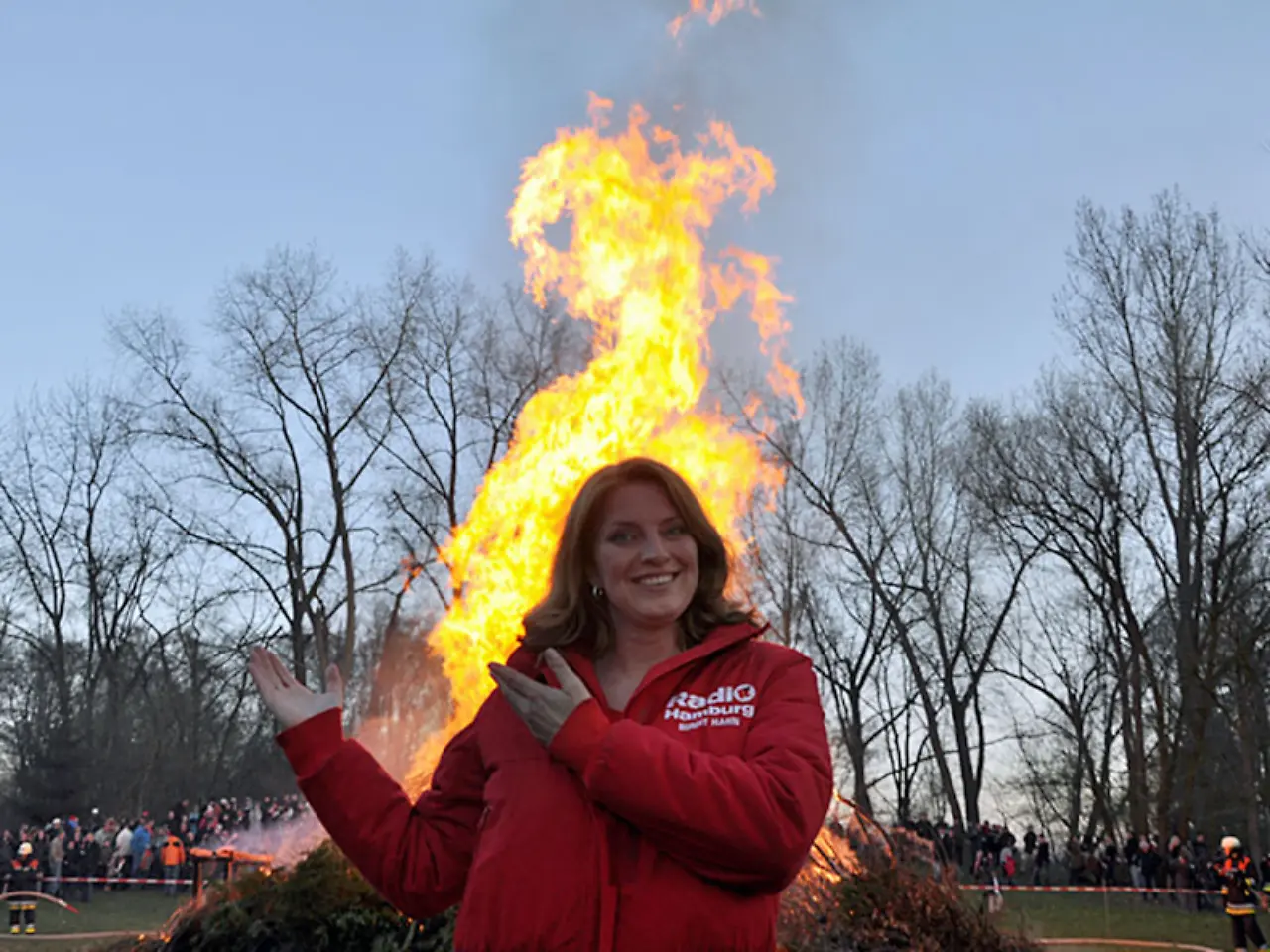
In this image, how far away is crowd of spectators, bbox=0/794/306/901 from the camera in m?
21.8

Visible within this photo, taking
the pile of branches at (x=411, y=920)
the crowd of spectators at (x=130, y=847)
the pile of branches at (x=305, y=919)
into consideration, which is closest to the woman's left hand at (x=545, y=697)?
the pile of branches at (x=411, y=920)

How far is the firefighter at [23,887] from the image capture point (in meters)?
16.3

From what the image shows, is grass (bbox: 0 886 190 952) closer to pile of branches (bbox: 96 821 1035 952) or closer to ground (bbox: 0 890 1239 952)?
ground (bbox: 0 890 1239 952)

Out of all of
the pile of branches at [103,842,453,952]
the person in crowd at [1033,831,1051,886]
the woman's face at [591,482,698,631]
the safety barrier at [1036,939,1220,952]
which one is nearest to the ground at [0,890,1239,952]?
the safety barrier at [1036,939,1220,952]

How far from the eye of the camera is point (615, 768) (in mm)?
2008

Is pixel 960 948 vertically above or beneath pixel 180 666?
beneath

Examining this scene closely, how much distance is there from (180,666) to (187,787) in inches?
274

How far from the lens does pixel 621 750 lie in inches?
79.4

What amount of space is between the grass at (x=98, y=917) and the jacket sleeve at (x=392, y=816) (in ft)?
43.5

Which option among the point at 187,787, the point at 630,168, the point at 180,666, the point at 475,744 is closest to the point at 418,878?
the point at 475,744

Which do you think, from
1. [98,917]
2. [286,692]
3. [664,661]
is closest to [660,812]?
[664,661]

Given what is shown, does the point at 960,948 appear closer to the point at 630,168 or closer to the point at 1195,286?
the point at 630,168

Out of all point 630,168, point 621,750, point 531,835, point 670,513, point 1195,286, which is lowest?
point 531,835

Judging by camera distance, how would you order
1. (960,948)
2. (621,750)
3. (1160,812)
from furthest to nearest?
(1160,812)
(960,948)
(621,750)
